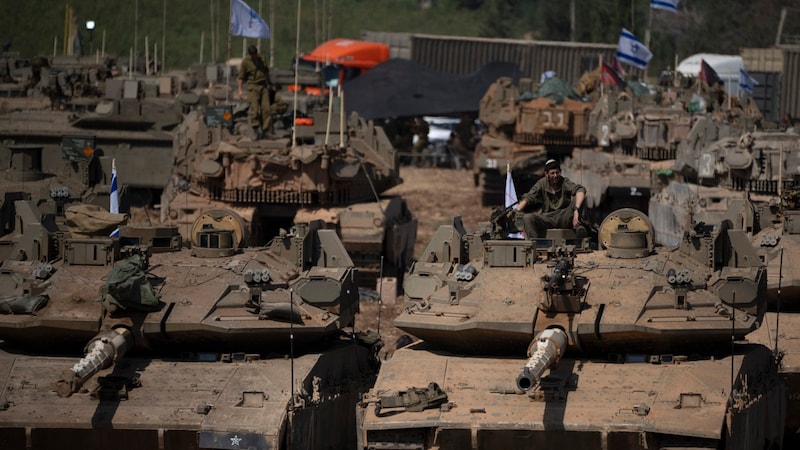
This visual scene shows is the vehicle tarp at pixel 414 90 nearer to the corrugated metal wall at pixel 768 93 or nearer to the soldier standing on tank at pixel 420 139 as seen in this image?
the soldier standing on tank at pixel 420 139

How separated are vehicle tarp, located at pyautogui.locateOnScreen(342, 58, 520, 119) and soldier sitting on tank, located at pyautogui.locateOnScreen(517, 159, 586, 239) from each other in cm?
3148

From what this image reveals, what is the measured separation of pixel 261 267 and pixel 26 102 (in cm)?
2178

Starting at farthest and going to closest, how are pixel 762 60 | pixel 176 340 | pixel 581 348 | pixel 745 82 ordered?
pixel 762 60 < pixel 745 82 < pixel 176 340 < pixel 581 348

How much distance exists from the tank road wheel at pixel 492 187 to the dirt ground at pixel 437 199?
26 cm

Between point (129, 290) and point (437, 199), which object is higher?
point (129, 290)

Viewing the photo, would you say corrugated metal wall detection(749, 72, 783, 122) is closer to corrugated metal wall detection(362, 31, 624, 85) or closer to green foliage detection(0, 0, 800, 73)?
green foliage detection(0, 0, 800, 73)

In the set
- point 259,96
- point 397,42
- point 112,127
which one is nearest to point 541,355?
point 259,96

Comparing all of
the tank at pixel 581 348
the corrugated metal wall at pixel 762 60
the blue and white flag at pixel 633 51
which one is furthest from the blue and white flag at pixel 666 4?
the tank at pixel 581 348

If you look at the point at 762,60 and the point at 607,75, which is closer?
the point at 607,75

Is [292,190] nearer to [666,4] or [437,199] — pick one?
[437,199]

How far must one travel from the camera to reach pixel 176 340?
2066cm

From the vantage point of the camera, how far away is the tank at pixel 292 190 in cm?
3117

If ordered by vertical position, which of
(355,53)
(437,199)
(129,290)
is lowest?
(437,199)

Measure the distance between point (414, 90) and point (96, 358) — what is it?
39.3 m
